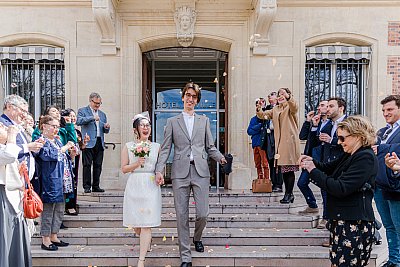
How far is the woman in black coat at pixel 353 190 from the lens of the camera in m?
3.36

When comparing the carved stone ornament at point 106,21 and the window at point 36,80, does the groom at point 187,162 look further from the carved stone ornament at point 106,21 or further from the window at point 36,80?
the window at point 36,80

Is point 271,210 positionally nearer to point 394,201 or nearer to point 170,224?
point 170,224

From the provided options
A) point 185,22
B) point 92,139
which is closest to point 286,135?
point 92,139

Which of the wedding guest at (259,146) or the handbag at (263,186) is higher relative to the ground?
the wedding guest at (259,146)

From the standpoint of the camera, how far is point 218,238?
5516 mm

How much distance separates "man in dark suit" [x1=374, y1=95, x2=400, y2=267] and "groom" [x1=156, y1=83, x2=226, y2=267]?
1.72 meters

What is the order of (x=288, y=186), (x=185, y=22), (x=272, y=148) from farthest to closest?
1. (x=185, y=22)
2. (x=272, y=148)
3. (x=288, y=186)

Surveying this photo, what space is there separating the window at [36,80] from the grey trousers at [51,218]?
3892mm

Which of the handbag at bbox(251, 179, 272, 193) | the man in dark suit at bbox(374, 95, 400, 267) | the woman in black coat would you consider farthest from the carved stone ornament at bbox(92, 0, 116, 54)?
the woman in black coat

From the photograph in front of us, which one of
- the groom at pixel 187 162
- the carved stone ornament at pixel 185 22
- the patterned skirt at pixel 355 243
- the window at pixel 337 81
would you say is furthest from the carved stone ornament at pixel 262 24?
the patterned skirt at pixel 355 243

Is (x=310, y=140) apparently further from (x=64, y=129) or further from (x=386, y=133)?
(x=64, y=129)

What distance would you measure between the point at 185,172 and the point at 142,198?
1.89 ft

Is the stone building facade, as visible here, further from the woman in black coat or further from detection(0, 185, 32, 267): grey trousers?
the woman in black coat

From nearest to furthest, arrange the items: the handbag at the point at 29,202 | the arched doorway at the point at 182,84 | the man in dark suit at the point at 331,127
A: the handbag at the point at 29,202 → the man in dark suit at the point at 331,127 → the arched doorway at the point at 182,84
